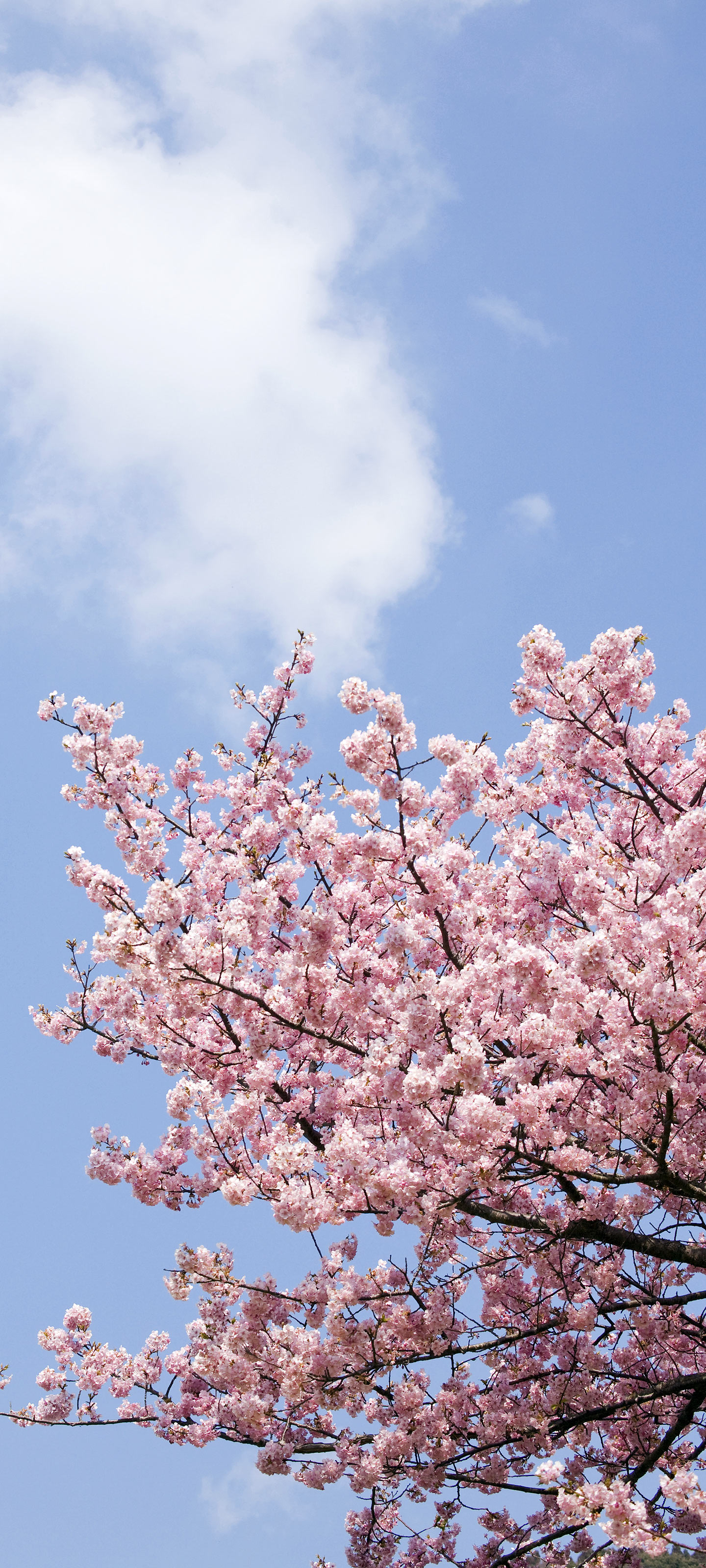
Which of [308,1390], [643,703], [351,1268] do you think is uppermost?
[643,703]

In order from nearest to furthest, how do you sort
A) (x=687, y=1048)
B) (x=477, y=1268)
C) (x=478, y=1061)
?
(x=478, y=1061) < (x=687, y=1048) < (x=477, y=1268)

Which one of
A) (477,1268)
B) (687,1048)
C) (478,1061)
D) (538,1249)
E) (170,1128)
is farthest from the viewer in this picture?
(170,1128)

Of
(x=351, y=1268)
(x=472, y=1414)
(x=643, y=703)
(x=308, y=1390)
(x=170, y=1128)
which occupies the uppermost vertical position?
(x=643, y=703)

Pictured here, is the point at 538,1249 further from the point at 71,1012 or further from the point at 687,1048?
the point at 71,1012

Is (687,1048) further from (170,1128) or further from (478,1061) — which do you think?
(170,1128)

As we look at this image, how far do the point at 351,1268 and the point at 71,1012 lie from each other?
Answer: 420cm

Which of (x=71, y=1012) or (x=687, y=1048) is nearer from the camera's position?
(x=687, y=1048)

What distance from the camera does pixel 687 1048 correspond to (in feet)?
29.3

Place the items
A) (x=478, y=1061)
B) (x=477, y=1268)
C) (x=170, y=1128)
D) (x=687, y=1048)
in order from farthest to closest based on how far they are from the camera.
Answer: (x=170, y=1128) < (x=477, y=1268) < (x=687, y=1048) < (x=478, y=1061)

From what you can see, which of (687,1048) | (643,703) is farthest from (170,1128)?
(643,703)

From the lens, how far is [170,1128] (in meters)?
11.4

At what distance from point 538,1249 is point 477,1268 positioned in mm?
1269

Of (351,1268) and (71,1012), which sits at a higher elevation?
(71,1012)

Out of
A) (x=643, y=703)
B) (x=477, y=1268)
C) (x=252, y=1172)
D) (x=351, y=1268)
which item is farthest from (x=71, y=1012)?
(x=643, y=703)
